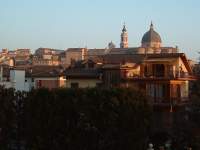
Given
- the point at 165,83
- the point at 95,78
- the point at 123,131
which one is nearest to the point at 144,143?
the point at 123,131

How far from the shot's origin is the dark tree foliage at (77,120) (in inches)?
1444

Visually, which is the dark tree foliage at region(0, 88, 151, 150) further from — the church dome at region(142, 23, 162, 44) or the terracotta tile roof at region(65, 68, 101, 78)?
the church dome at region(142, 23, 162, 44)

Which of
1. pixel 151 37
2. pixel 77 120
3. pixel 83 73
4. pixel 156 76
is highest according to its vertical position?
pixel 151 37

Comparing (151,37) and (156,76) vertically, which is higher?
(151,37)

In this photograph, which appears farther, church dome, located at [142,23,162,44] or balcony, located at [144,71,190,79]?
church dome, located at [142,23,162,44]

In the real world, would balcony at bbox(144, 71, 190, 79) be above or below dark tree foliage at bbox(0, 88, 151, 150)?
above

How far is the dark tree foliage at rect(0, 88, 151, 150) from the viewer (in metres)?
36.7

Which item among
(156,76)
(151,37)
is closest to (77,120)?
(156,76)

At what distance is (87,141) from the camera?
3678 cm

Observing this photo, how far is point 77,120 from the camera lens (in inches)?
1463

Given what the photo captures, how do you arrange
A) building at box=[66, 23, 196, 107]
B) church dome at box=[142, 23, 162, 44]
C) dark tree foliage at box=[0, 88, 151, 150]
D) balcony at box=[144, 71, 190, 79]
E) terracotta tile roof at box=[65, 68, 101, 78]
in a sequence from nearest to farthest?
dark tree foliage at box=[0, 88, 151, 150], building at box=[66, 23, 196, 107], balcony at box=[144, 71, 190, 79], terracotta tile roof at box=[65, 68, 101, 78], church dome at box=[142, 23, 162, 44]

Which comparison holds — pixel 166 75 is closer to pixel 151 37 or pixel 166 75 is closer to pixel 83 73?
pixel 83 73

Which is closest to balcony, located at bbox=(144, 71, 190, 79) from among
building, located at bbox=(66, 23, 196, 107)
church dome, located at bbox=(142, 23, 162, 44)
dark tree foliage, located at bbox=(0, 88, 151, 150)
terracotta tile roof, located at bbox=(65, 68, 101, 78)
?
building, located at bbox=(66, 23, 196, 107)

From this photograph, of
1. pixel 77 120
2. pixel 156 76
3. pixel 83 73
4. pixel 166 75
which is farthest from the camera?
pixel 83 73
